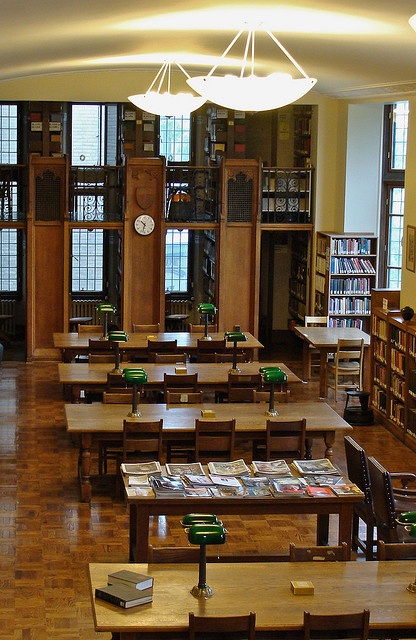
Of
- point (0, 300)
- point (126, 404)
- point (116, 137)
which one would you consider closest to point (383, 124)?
point (116, 137)

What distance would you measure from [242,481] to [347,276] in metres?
9.62

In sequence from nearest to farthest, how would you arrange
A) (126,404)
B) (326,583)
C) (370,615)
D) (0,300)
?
(370,615) < (326,583) < (126,404) < (0,300)

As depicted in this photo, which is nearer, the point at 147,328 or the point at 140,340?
the point at 140,340

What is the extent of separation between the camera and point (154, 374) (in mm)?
11922

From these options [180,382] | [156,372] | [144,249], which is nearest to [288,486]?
[180,382]

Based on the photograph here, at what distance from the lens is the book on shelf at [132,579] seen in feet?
18.9

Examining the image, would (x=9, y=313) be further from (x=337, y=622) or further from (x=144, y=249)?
(x=337, y=622)

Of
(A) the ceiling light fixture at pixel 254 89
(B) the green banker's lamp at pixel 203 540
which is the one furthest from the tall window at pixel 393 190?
(B) the green banker's lamp at pixel 203 540

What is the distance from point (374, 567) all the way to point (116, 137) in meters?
13.8

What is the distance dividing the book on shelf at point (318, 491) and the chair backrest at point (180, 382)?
373cm

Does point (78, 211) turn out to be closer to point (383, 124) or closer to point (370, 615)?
point (383, 124)

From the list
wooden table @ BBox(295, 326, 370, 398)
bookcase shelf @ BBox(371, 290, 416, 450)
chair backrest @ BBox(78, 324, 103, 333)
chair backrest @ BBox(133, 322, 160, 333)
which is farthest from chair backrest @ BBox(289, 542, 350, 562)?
chair backrest @ BBox(133, 322, 160, 333)

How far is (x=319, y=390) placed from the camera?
15.2 m

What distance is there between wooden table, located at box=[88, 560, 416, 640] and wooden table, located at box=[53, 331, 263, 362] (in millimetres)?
7504
